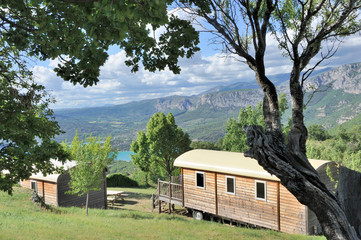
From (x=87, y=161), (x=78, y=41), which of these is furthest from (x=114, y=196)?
(x=78, y=41)

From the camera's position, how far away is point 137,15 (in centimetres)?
273

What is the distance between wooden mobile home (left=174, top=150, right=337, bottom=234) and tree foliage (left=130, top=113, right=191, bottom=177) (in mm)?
13991

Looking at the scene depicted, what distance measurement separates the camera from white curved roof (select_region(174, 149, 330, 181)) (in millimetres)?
15641

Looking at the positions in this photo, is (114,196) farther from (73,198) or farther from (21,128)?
(21,128)

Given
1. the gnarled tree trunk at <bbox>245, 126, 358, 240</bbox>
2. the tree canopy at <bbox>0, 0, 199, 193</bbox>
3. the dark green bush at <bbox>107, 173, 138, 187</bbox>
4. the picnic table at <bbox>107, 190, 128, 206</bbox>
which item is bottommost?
the dark green bush at <bbox>107, 173, 138, 187</bbox>

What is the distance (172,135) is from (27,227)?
22998mm

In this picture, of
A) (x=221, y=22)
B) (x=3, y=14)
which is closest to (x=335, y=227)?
(x=221, y=22)

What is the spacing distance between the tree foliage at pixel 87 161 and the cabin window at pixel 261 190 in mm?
10554

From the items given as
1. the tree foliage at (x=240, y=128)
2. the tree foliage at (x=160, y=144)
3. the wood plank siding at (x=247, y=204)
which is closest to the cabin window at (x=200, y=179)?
the wood plank siding at (x=247, y=204)

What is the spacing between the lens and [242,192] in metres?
16.8

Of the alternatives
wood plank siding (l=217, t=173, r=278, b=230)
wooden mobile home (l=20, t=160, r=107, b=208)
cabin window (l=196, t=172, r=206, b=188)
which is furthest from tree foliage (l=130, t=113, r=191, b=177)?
wood plank siding (l=217, t=173, r=278, b=230)

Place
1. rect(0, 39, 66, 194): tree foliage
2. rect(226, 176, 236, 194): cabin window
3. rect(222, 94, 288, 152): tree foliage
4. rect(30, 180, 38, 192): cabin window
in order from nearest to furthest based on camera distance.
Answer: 1. rect(0, 39, 66, 194): tree foliage
2. rect(226, 176, 236, 194): cabin window
3. rect(30, 180, 38, 192): cabin window
4. rect(222, 94, 288, 152): tree foliage

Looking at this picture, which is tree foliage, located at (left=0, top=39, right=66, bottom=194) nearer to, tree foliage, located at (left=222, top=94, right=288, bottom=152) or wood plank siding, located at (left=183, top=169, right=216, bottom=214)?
wood plank siding, located at (left=183, top=169, right=216, bottom=214)

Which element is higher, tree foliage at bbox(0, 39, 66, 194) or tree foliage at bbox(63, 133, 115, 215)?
tree foliage at bbox(0, 39, 66, 194)
